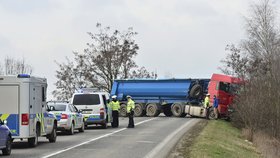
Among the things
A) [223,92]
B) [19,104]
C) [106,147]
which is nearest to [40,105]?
[19,104]

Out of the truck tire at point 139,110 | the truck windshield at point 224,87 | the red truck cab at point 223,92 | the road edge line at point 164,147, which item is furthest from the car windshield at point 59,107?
the truck tire at point 139,110

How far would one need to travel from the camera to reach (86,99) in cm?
2870

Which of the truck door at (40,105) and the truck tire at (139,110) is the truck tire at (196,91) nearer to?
the truck tire at (139,110)

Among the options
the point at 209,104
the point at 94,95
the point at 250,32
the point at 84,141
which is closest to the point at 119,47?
the point at 250,32

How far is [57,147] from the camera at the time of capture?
→ 18.5 metres

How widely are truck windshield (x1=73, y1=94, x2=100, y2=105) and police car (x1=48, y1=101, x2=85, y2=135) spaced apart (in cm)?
256

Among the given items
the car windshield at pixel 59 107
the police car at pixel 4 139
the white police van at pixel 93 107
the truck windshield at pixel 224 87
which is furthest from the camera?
the truck windshield at pixel 224 87

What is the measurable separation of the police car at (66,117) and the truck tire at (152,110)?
18046 mm

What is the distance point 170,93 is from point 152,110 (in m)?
2.03

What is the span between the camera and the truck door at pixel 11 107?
17.6 metres

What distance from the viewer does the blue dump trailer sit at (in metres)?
42.7

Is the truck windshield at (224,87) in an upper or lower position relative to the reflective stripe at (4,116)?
upper

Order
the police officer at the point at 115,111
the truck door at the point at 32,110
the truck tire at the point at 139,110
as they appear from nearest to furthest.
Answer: the truck door at the point at 32,110 → the police officer at the point at 115,111 → the truck tire at the point at 139,110

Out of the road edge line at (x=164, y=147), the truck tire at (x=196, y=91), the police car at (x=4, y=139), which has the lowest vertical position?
the road edge line at (x=164, y=147)
